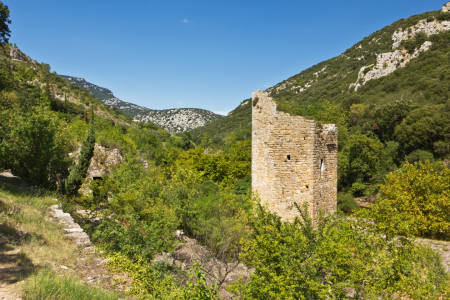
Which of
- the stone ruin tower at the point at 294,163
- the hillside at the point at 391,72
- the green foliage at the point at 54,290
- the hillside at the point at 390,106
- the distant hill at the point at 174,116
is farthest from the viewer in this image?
the distant hill at the point at 174,116

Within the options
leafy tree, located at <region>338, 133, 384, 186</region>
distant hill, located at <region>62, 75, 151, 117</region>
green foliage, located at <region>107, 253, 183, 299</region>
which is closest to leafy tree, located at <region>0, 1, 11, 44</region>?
green foliage, located at <region>107, 253, 183, 299</region>

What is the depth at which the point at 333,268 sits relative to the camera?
567cm

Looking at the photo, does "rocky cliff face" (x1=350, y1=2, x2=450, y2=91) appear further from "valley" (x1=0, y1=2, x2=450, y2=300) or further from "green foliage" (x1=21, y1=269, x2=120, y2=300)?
"green foliage" (x1=21, y1=269, x2=120, y2=300)

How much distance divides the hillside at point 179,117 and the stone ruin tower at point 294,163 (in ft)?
390

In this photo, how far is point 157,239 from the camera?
9.59 m

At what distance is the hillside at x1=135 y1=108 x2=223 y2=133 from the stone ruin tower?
11886 cm

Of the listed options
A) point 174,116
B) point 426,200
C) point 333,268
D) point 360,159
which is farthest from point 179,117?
point 333,268

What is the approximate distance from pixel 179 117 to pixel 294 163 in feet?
435

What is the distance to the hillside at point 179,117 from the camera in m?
130

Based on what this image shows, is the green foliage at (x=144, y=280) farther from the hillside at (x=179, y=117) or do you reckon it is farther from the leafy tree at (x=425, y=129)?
the hillside at (x=179, y=117)

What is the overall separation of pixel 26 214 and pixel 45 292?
541 centimetres

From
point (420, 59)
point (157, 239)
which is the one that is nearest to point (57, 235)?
point (157, 239)

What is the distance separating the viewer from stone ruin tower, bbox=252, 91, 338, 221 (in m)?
8.64

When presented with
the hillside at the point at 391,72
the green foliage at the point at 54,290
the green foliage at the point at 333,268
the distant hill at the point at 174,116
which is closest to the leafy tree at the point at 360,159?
the hillside at the point at 391,72
